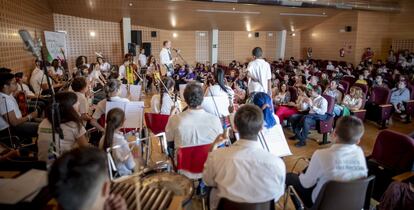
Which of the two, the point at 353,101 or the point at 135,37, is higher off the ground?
the point at 135,37

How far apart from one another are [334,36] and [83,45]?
490 inches

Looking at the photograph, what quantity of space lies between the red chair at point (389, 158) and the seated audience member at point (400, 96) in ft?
14.3

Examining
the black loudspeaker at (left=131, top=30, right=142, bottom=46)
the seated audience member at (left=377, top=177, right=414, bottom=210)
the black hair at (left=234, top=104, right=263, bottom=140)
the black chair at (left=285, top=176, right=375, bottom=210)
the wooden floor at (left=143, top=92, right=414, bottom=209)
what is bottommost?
the wooden floor at (left=143, top=92, right=414, bottom=209)

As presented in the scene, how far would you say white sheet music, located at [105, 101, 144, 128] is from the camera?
379 cm

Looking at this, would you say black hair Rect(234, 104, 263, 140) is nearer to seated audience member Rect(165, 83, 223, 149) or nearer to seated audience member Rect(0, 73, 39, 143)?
seated audience member Rect(165, 83, 223, 149)

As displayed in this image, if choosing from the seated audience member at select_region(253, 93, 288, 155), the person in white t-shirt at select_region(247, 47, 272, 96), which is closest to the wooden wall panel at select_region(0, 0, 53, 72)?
the person in white t-shirt at select_region(247, 47, 272, 96)

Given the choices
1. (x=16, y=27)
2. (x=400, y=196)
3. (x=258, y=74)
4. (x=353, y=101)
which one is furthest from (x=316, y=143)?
(x=16, y=27)

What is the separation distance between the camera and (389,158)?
10.5 feet

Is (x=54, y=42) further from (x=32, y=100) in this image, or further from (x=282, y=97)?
(x=282, y=97)

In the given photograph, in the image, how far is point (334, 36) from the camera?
15.9 meters

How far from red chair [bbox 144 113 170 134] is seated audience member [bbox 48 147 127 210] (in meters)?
2.66

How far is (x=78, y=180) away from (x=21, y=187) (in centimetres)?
76

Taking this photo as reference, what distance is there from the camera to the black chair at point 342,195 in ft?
6.70

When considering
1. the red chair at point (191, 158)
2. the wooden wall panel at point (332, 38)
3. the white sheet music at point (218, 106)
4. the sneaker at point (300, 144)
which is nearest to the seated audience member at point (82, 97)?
the white sheet music at point (218, 106)
